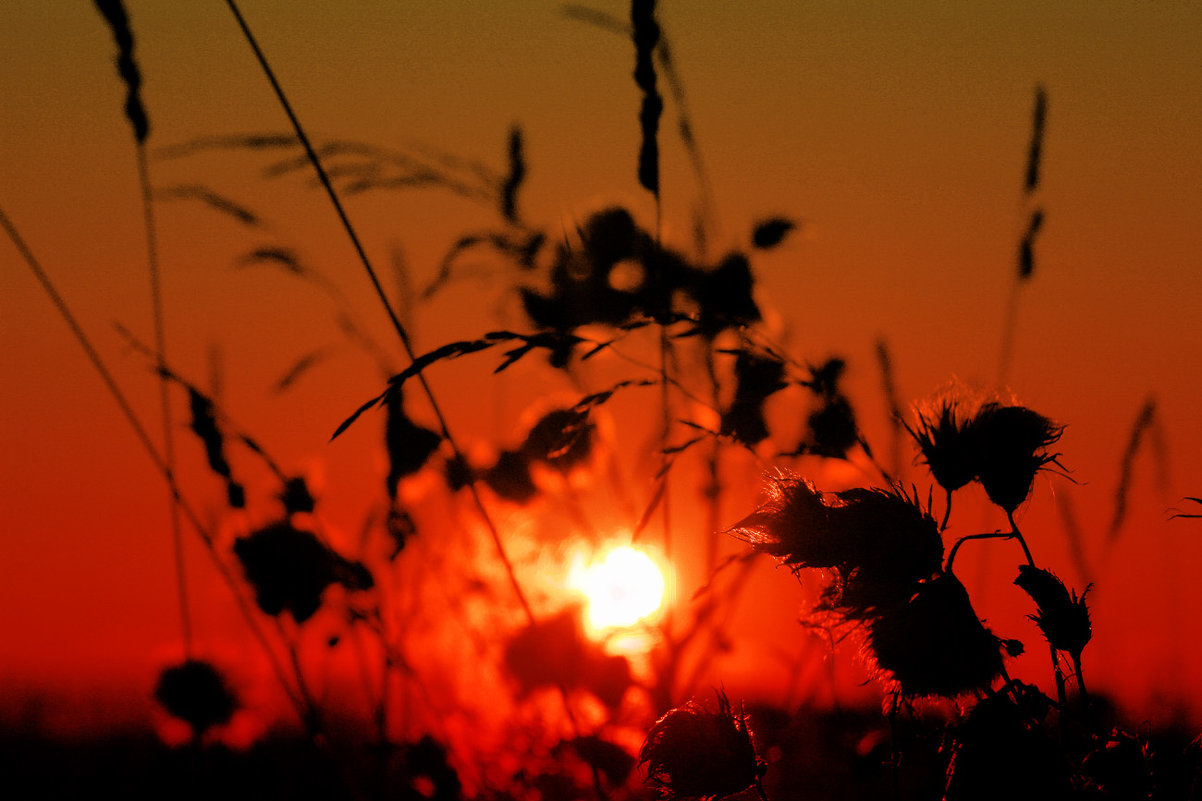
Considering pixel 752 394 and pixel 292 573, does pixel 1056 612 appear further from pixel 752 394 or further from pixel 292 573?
pixel 292 573

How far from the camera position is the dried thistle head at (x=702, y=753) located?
3.37 feet

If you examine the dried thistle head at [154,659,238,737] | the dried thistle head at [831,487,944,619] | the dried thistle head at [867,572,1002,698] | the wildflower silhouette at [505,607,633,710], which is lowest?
the dried thistle head at [867,572,1002,698]

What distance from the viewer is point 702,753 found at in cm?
104

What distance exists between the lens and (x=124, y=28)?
159 centimetres

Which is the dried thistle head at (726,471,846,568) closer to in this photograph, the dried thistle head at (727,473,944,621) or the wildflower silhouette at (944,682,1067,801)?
the dried thistle head at (727,473,944,621)

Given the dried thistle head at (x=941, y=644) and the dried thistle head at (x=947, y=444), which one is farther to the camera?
the dried thistle head at (x=947, y=444)

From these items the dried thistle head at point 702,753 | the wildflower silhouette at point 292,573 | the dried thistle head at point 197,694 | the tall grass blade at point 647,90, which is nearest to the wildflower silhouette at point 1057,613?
the dried thistle head at point 702,753

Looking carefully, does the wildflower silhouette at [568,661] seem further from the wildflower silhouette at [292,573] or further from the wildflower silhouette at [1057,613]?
the wildflower silhouette at [1057,613]

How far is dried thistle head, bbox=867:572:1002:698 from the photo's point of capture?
876 millimetres

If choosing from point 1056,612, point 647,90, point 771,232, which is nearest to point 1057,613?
point 1056,612

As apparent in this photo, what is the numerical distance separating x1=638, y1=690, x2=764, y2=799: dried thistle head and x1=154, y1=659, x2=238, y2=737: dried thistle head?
177 centimetres

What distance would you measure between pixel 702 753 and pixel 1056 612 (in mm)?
365

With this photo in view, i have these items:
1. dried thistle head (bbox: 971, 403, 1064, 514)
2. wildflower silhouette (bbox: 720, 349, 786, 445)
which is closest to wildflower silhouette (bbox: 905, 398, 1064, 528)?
dried thistle head (bbox: 971, 403, 1064, 514)

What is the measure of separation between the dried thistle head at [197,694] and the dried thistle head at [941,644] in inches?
80.3
